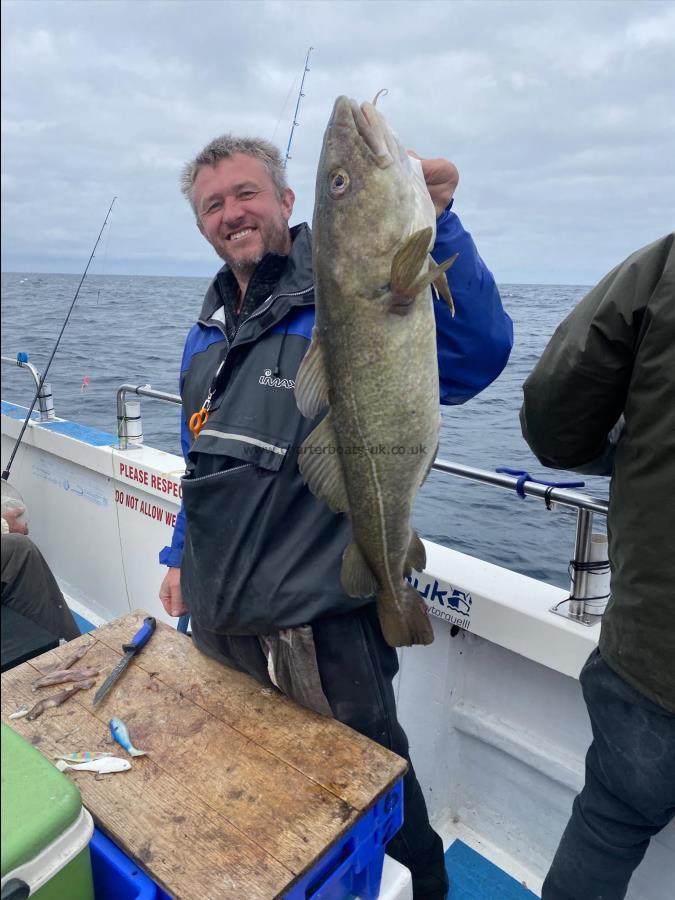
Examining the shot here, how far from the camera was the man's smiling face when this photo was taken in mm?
2361

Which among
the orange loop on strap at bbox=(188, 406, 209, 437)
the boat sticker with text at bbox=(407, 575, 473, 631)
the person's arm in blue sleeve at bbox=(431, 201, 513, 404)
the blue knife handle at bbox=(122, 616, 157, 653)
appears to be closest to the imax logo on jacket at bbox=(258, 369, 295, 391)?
the orange loop on strap at bbox=(188, 406, 209, 437)

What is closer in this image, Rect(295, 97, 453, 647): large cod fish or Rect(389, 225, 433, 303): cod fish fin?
Rect(389, 225, 433, 303): cod fish fin

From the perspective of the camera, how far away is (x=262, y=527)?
2.09m

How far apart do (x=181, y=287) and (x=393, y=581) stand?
58.8m

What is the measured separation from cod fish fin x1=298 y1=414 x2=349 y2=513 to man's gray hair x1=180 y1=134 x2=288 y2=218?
1154 millimetres

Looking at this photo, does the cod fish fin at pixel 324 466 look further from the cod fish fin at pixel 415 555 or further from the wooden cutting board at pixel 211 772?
the wooden cutting board at pixel 211 772

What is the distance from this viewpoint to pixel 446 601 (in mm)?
2730

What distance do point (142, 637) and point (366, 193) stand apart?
5.85 feet

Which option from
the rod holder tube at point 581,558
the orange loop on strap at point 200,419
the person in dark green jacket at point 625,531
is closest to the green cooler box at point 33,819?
the orange loop on strap at point 200,419

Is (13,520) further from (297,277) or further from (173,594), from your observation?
(173,594)

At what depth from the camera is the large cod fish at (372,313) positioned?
1617mm

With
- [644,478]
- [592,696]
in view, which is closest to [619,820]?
[592,696]

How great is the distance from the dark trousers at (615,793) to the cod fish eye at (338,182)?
152 cm

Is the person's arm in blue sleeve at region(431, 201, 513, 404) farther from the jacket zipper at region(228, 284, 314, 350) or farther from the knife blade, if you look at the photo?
the knife blade
